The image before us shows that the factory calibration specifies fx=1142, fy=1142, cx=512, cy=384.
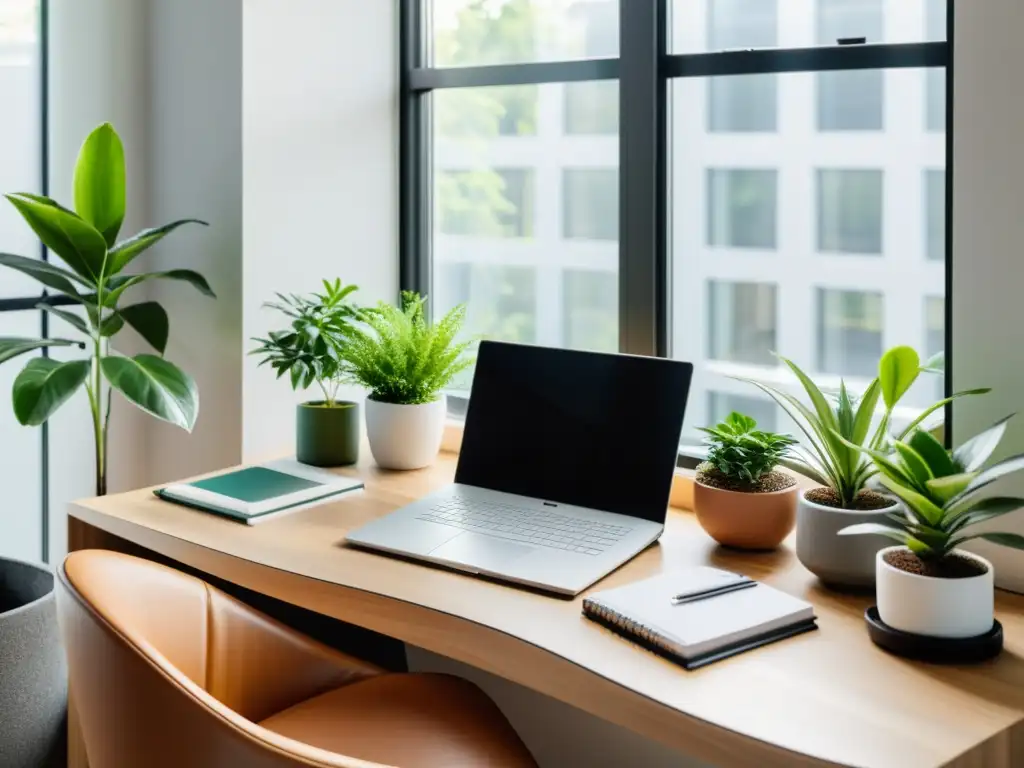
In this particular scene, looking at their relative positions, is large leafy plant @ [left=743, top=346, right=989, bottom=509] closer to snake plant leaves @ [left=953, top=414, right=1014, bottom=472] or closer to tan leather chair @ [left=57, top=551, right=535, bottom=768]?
snake plant leaves @ [left=953, top=414, right=1014, bottom=472]

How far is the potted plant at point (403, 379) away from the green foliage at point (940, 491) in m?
0.96

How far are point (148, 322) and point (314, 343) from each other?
35 cm

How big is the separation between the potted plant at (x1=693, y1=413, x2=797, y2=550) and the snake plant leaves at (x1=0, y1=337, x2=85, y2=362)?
123 cm

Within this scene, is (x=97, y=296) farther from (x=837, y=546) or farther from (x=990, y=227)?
(x=990, y=227)

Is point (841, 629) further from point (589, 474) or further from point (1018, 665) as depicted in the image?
point (589, 474)

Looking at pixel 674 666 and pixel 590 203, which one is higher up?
pixel 590 203

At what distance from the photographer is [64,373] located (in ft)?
6.63

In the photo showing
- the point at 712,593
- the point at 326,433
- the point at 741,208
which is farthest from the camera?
the point at 326,433

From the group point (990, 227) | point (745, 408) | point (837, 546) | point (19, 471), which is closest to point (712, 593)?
point (837, 546)

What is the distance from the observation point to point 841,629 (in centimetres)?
142

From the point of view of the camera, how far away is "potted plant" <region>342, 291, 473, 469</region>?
2.14 metres

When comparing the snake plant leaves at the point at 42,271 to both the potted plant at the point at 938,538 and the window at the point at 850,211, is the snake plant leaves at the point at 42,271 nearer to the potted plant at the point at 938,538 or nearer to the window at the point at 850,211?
the window at the point at 850,211

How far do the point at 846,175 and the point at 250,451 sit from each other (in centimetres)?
132

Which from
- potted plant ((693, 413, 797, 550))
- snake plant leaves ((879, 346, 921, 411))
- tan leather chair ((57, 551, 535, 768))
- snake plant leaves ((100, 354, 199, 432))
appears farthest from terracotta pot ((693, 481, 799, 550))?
snake plant leaves ((100, 354, 199, 432))
